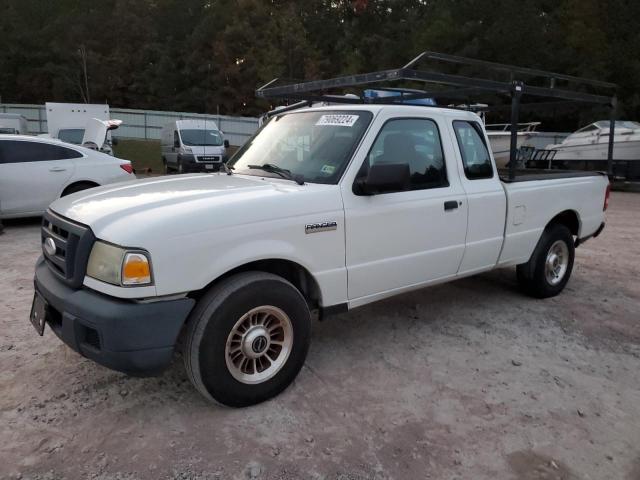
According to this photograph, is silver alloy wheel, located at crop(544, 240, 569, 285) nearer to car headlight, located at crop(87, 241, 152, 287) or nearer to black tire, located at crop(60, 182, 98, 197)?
car headlight, located at crop(87, 241, 152, 287)

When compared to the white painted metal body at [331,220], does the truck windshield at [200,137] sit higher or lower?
higher

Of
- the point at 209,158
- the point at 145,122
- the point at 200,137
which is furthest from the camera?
the point at 145,122

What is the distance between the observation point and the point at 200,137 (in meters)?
20.3

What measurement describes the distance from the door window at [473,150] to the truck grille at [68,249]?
3.00m

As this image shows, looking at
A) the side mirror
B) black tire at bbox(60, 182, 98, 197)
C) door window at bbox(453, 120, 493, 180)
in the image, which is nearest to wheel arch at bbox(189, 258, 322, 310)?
the side mirror

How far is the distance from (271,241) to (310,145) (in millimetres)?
1041

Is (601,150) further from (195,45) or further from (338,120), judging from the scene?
(195,45)

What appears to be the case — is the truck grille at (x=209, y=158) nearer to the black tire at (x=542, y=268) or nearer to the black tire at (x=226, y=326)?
the black tire at (x=542, y=268)

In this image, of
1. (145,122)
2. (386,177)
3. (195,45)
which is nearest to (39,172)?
(386,177)

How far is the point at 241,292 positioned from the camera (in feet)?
10.1

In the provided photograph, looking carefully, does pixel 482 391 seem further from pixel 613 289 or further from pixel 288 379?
pixel 613 289

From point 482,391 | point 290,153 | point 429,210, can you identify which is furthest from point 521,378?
point 290,153

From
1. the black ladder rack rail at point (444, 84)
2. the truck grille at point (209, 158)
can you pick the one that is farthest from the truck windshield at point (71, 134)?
the black ladder rack rail at point (444, 84)

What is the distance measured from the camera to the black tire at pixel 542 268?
5.31 meters
